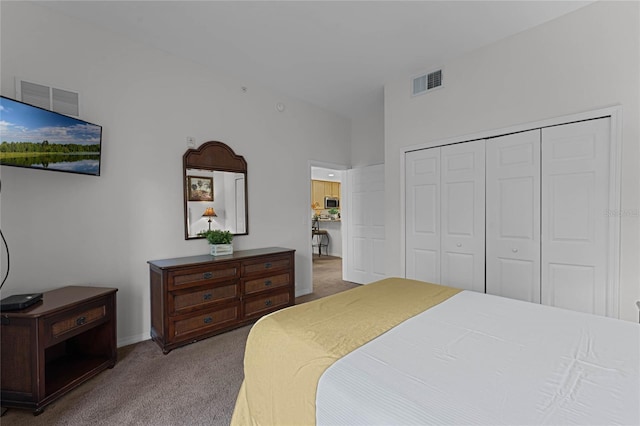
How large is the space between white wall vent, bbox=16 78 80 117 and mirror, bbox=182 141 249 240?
0.99m

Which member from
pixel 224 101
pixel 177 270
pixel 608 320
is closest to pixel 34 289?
pixel 177 270

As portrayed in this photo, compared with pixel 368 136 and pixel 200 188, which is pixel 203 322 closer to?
pixel 200 188

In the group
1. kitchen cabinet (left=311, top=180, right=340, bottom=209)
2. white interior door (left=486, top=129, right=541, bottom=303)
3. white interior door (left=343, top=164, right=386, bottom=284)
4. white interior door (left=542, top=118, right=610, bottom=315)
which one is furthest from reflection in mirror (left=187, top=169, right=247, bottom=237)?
kitchen cabinet (left=311, top=180, right=340, bottom=209)

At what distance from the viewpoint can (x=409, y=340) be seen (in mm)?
1310

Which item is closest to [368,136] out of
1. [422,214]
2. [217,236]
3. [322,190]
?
[422,214]

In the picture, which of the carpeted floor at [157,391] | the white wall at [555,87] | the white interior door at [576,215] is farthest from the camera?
the white interior door at [576,215]

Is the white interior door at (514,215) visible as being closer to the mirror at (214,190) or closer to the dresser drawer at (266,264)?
the dresser drawer at (266,264)

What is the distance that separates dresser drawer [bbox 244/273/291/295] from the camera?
3196mm

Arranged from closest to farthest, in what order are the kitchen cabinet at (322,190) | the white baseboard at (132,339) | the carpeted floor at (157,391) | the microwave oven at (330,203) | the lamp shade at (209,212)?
the carpeted floor at (157,391)
the white baseboard at (132,339)
the lamp shade at (209,212)
the kitchen cabinet at (322,190)
the microwave oven at (330,203)

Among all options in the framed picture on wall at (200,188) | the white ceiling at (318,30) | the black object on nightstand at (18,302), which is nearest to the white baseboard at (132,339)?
the black object on nightstand at (18,302)

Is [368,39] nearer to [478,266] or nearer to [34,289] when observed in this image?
[478,266]

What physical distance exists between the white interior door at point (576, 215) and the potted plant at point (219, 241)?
10.3 ft

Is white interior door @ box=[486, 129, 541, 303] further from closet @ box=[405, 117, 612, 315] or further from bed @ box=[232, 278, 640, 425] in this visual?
bed @ box=[232, 278, 640, 425]

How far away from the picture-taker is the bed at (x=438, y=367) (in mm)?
875
